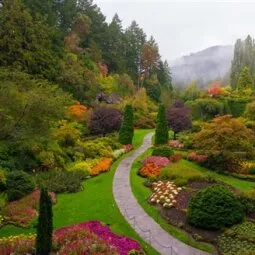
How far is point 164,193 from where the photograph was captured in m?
21.9

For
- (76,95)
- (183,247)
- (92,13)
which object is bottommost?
(183,247)

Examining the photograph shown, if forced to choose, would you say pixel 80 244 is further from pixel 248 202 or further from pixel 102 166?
pixel 102 166

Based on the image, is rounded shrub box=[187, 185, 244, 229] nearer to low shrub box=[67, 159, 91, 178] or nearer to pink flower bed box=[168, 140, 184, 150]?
low shrub box=[67, 159, 91, 178]

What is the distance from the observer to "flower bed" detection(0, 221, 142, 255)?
43.5 ft

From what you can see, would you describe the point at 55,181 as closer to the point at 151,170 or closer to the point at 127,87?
the point at 151,170

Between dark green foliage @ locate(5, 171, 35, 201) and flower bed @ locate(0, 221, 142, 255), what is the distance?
654 centimetres

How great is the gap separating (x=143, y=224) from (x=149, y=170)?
10.00 metres

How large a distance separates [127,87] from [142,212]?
4421 centimetres

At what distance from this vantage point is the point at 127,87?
62.4 meters

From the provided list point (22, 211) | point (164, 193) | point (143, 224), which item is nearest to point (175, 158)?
point (164, 193)

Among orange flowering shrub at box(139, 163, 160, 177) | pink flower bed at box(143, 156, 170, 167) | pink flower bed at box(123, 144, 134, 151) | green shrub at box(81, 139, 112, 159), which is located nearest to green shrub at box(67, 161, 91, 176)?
green shrub at box(81, 139, 112, 159)

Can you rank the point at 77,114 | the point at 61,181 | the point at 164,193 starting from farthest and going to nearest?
the point at 77,114 → the point at 61,181 → the point at 164,193

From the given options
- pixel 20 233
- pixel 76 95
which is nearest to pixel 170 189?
pixel 20 233

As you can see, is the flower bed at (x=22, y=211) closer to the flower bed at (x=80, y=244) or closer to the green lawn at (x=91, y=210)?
the green lawn at (x=91, y=210)
